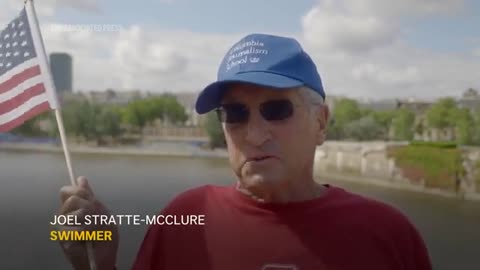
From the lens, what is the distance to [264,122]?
62 cm

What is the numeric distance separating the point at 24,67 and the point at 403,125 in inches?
421

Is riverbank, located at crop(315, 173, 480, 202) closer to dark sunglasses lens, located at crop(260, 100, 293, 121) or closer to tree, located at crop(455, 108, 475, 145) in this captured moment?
tree, located at crop(455, 108, 475, 145)

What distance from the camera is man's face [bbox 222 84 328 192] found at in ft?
2.04

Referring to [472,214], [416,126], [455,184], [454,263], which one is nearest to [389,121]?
[416,126]

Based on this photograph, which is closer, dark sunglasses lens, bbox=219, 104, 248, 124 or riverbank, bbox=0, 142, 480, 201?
dark sunglasses lens, bbox=219, 104, 248, 124

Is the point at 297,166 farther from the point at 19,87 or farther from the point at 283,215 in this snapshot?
the point at 19,87

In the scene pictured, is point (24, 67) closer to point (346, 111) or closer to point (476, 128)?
point (476, 128)

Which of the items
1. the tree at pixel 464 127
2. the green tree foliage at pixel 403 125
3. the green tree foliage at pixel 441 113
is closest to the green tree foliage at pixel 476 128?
the tree at pixel 464 127

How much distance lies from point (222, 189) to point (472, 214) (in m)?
6.77

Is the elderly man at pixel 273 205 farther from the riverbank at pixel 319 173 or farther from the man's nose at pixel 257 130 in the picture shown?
the riverbank at pixel 319 173

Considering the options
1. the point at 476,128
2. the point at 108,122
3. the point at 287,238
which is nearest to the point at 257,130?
the point at 287,238

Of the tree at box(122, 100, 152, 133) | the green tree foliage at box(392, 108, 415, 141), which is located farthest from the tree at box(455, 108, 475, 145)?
the tree at box(122, 100, 152, 133)

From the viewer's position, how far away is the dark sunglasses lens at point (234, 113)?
630 mm

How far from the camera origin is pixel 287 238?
2.09ft
